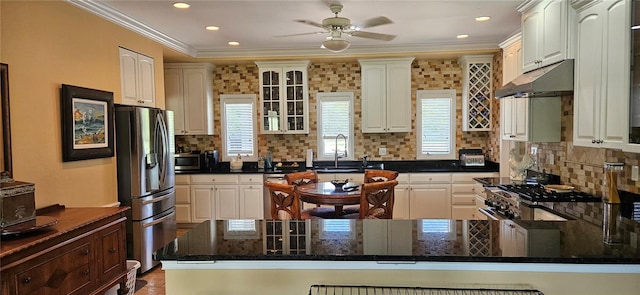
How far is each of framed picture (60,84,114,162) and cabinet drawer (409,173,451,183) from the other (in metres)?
3.57

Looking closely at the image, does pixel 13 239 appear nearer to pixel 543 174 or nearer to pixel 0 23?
pixel 0 23

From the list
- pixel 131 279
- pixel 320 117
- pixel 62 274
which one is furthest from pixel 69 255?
pixel 320 117

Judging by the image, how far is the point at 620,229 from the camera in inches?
75.0

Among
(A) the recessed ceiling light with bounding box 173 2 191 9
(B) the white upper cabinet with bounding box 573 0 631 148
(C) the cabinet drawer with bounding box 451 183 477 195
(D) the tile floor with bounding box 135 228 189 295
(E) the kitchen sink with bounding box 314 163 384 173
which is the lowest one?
(D) the tile floor with bounding box 135 228 189 295

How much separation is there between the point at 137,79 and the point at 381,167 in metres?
3.38

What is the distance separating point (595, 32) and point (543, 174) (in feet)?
5.59

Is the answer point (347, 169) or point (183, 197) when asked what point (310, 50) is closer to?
point (347, 169)

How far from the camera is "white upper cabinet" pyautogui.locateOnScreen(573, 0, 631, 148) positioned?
2.32m

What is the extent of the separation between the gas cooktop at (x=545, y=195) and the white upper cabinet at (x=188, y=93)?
Answer: 4.15 m

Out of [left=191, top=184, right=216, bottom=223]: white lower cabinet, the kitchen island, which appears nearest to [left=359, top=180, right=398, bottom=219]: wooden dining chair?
the kitchen island

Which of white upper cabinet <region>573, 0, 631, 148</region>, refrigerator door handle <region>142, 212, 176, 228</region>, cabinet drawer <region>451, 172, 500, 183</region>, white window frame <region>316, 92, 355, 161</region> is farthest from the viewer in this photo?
white window frame <region>316, 92, 355, 161</region>

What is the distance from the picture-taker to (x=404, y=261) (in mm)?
1454

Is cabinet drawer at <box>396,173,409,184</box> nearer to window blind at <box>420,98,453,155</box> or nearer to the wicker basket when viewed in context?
window blind at <box>420,98,453,155</box>

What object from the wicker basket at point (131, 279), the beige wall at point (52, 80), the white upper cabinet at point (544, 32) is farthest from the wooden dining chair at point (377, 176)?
the beige wall at point (52, 80)
